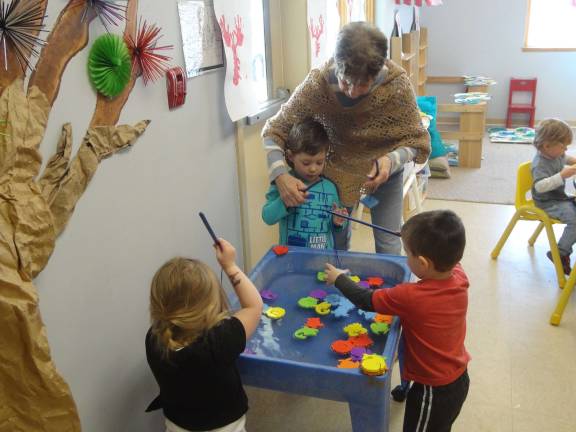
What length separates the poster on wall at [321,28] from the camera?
94.4 inches

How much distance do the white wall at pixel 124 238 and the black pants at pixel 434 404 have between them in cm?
72

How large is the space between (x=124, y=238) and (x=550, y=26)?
6.09 meters

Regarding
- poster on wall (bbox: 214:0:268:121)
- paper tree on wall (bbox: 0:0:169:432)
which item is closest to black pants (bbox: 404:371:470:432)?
paper tree on wall (bbox: 0:0:169:432)

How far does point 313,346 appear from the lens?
4.25 ft

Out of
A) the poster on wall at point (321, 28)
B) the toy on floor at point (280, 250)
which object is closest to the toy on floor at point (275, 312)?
Answer: the toy on floor at point (280, 250)

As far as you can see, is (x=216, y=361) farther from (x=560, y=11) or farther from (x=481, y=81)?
(x=560, y=11)

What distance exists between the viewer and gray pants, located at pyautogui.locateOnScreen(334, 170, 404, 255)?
1826mm

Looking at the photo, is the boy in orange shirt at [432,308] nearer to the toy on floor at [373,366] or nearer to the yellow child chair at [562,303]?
the toy on floor at [373,366]

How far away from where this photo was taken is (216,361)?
107cm

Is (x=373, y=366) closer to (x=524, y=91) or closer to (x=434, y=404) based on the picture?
(x=434, y=404)

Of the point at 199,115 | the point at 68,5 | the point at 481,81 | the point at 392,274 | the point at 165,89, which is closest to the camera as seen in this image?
the point at 68,5

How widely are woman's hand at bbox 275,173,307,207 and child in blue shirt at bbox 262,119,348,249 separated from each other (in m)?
0.05

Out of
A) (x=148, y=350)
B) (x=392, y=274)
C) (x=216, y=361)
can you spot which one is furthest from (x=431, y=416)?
(x=148, y=350)

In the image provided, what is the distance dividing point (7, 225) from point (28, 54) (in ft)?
1.05
